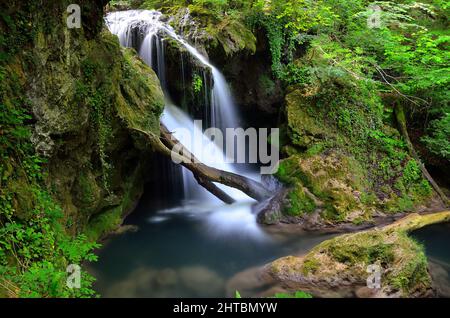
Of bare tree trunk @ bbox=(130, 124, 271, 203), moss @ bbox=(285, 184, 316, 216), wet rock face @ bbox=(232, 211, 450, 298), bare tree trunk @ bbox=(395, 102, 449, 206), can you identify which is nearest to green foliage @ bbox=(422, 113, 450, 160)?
bare tree trunk @ bbox=(395, 102, 449, 206)

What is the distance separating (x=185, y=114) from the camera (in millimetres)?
9914

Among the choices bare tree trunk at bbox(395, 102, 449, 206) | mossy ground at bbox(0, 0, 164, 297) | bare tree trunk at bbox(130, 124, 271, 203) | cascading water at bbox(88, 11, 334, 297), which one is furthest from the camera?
bare tree trunk at bbox(395, 102, 449, 206)

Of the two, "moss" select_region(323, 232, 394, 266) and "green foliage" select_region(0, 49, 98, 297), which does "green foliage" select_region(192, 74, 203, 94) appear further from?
"moss" select_region(323, 232, 394, 266)

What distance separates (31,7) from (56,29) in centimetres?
43

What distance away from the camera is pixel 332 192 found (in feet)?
28.5

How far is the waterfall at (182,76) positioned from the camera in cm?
922

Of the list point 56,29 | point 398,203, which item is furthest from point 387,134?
point 56,29

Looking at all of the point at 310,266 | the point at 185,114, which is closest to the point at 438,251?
the point at 310,266

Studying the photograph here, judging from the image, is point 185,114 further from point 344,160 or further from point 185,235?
point 344,160

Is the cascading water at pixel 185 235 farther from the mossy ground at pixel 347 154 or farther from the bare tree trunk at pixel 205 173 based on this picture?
the mossy ground at pixel 347 154

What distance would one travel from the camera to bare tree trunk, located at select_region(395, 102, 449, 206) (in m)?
9.70

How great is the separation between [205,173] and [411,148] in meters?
6.47

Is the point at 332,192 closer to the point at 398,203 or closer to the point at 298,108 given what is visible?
the point at 398,203

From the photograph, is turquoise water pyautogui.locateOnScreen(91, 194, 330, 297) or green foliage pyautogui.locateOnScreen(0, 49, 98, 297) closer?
green foliage pyautogui.locateOnScreen(0, 49, 98, 297)
